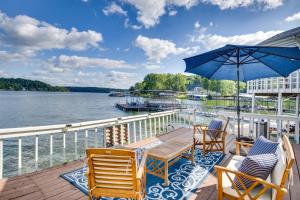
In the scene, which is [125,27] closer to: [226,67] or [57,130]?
[226,67]

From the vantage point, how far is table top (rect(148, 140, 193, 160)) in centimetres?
272

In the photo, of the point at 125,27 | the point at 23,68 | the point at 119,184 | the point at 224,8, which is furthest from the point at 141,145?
the point at 23,68

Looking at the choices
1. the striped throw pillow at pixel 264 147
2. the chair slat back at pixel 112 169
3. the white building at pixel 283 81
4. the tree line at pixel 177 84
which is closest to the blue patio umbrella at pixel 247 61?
the striped throw pillow at pixel 264 147

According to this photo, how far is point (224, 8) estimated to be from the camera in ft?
23.6

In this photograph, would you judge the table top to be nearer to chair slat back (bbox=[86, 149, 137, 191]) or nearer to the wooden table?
the wooden table

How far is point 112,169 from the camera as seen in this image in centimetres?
178

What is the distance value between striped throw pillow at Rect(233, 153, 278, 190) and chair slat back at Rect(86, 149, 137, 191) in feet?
3.71

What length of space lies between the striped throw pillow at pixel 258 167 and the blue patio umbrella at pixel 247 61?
1.81 meters

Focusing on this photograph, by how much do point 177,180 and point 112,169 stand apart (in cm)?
144

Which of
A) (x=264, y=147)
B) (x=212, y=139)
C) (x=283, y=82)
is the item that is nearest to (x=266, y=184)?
(x=264, y=147)

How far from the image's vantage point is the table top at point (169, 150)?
107 inches

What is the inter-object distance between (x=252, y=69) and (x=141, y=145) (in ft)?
11.8

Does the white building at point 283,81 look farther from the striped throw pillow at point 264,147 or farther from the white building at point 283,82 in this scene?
the striped throw pillow at point 264,147

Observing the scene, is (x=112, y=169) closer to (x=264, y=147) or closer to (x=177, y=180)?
(x=177, y=180)
